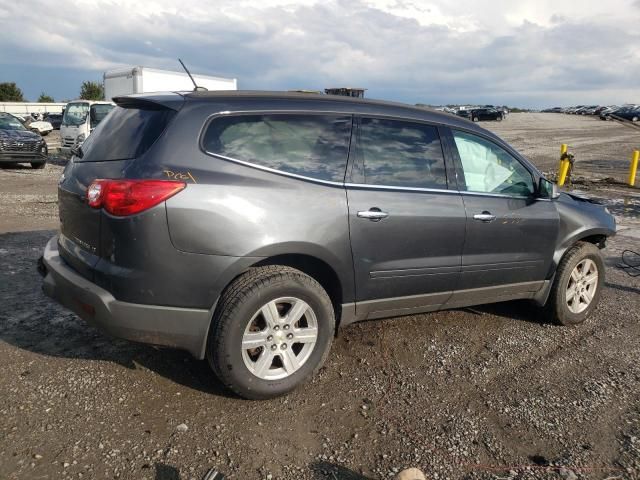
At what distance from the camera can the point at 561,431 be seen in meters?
3.11

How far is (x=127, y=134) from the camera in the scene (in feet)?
10.6

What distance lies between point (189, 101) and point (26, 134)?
592 inches

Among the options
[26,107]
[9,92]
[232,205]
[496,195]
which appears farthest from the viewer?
[9,92]

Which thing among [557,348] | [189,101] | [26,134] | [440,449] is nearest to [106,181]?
[189,101]

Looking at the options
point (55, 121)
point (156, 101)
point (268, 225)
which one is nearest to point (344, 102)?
point (268, 225)

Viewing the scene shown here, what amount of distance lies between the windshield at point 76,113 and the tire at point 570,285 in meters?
17.0

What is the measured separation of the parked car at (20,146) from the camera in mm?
15242

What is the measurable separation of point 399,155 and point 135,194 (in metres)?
1.80

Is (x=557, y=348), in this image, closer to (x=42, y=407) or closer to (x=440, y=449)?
(x=440, y=449)

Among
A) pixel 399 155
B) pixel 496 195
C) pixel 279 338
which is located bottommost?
pixel 279 338

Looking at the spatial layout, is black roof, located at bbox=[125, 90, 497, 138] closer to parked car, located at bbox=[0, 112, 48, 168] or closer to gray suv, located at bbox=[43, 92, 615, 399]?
gray suv, located at bbox=[43, 92, 615, 399]

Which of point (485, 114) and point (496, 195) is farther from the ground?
point (485, 114)

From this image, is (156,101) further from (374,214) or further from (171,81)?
(171,81)

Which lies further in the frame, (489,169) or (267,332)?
(489,169)
